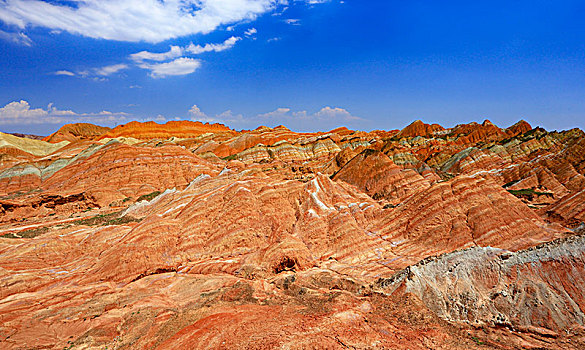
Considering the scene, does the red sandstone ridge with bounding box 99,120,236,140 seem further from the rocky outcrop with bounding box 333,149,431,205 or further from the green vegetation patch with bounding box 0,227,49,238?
the green vegetation patch with bounding box 0,227,49,238

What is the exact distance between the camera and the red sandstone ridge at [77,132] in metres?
132

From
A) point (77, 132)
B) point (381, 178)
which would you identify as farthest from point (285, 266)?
point (77, 132)

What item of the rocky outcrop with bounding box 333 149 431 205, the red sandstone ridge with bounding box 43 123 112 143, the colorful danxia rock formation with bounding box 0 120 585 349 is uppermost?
the red sandstone ridge with bounding box 43 123 112 143

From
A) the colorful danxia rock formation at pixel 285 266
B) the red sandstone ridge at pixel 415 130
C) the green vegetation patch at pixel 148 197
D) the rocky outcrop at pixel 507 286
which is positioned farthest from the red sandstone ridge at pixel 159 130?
the rocky outcrop at pixel 507 286

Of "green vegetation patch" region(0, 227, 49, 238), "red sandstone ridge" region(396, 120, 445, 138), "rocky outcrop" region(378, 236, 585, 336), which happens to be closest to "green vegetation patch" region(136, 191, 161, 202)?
"green vegetation patch" region(0, 227, 49, 238)

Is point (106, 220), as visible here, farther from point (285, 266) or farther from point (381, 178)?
point (381, 178)

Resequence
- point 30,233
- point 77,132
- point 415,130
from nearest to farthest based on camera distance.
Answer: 1. point 30,233
2. point 415,130
3. point 77,132

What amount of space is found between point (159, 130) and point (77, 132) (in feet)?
134

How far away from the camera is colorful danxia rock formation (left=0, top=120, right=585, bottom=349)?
616 inches

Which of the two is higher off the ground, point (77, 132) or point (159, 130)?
point (159, 130)

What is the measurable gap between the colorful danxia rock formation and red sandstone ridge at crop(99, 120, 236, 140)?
9596cm

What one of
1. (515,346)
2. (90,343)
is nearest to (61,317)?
(90,343)

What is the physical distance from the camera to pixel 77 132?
146 meters

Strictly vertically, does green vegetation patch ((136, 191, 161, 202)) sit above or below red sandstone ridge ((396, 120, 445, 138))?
below
